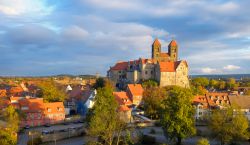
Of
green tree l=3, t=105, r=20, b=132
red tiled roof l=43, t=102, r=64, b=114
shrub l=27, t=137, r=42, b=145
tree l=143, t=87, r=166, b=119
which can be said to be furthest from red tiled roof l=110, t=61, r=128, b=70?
shrub l=27, t=137, r=42, b=145

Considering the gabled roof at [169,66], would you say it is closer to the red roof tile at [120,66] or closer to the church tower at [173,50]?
the red roof tile at [120,66]

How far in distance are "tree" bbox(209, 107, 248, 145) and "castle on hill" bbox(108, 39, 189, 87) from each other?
48955 mm

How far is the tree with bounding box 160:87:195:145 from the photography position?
4028cm

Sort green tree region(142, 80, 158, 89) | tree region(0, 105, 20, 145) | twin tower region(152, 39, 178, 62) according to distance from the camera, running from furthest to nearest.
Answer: twin tower region(152, 39, 178, 62) → green tree region(142, 80, 158, 89) → tree region(0, 105, 20, 145)

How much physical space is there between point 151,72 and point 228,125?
2197 inches

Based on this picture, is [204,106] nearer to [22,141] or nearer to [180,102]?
[180,102]

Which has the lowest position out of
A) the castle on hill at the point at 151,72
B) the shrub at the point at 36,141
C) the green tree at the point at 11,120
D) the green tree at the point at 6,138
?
the shrub at the point at 36,141

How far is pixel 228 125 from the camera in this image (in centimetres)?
4112

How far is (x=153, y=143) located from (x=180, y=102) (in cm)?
683

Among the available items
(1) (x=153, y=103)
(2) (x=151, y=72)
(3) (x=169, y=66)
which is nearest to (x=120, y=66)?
(2) (x=151, y=72)

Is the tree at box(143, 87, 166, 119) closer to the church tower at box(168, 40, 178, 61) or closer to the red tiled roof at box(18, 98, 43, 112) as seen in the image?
the red tiled roof at box(18, 98, 43, 112)

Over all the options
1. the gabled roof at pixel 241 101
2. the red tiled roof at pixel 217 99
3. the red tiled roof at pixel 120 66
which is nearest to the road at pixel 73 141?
the red tiled roof at pixel 217 99

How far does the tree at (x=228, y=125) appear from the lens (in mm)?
40812

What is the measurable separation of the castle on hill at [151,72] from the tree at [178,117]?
1954 inches
